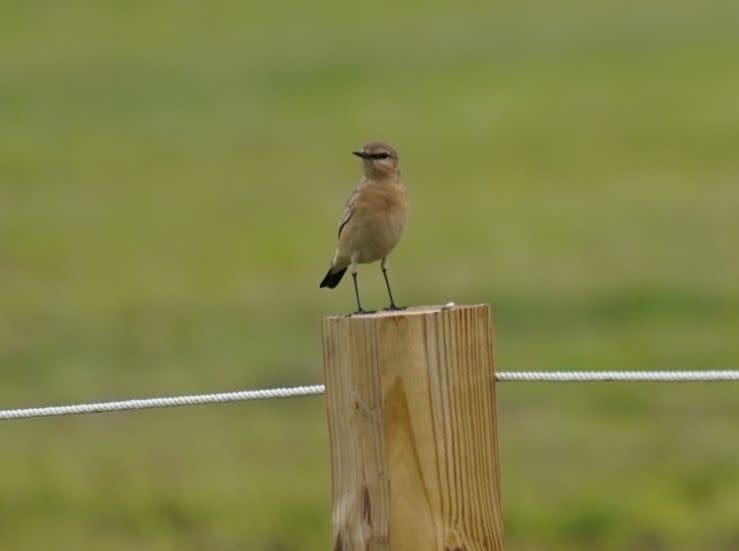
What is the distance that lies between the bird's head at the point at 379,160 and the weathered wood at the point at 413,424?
9.53 ft

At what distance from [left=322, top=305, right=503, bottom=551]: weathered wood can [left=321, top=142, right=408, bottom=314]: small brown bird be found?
2.63 m

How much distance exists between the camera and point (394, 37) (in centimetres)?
3788

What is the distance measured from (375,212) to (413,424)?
110 inches

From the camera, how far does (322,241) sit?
21.7 m

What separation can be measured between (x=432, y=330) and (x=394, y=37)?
33853mm

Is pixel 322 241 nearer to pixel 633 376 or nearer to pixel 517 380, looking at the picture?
pixel 517 380

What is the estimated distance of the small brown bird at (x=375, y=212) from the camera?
712 cm

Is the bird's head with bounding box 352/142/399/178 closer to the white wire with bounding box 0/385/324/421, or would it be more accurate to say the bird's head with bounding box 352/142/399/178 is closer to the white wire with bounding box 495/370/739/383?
the white wire with bounding box 0/385/324/421

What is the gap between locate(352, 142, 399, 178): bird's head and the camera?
7.32 meters

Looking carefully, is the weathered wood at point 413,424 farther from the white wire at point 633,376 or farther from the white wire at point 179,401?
the white wire at point 179,401

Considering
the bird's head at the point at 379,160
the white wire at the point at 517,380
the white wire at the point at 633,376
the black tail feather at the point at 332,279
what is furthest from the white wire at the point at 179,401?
the black tail feather at the point at 332,279

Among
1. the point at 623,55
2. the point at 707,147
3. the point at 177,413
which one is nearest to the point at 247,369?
the point at 177,413

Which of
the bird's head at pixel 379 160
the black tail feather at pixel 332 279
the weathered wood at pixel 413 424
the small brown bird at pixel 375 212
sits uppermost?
the bird's head at pixel 379 160

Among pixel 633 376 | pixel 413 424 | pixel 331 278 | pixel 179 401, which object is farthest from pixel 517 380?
pixel 331 278
